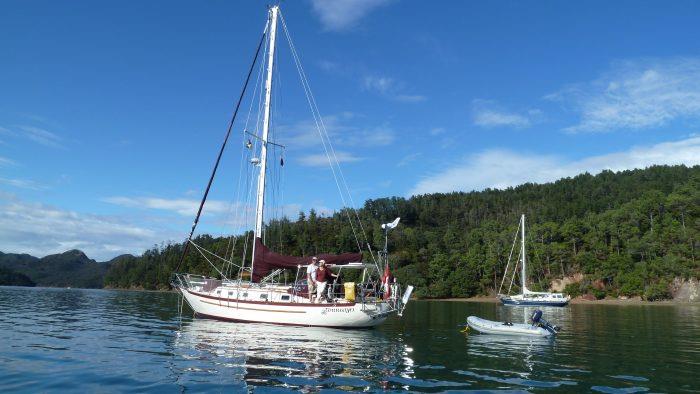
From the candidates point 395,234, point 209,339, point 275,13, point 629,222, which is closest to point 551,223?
point 629,222

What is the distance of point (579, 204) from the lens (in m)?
153

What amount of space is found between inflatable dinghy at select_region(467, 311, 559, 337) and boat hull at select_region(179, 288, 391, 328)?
613cm

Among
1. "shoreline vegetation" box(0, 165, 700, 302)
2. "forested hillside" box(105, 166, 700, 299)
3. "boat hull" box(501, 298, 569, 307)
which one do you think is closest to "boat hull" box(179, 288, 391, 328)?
"shoreline vegetation" box(0, 165, 700, 302)

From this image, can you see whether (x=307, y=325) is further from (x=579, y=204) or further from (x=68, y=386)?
(x=579, y=204)

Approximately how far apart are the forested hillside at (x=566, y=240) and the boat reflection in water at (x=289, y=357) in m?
61.7

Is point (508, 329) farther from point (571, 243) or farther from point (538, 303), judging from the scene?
point (571, 243)

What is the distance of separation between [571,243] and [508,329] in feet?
366

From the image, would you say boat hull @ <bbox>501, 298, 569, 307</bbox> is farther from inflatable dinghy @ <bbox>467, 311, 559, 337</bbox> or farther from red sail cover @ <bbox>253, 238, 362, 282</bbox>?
red sail cover @ <bbox>253, 238, 362, 282</bbox>

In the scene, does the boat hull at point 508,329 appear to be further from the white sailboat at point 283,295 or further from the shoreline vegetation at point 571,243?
the shoreline vegetation at point 571,243

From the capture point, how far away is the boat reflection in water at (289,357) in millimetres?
15507

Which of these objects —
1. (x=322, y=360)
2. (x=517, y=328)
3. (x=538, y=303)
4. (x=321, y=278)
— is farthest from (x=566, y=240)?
(x=322, y=360)

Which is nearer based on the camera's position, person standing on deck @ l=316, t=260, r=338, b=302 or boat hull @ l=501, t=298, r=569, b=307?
person standing on deck @ l=316, t=260, r=338, b=302

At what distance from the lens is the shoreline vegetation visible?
109m

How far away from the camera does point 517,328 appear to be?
3028cm
